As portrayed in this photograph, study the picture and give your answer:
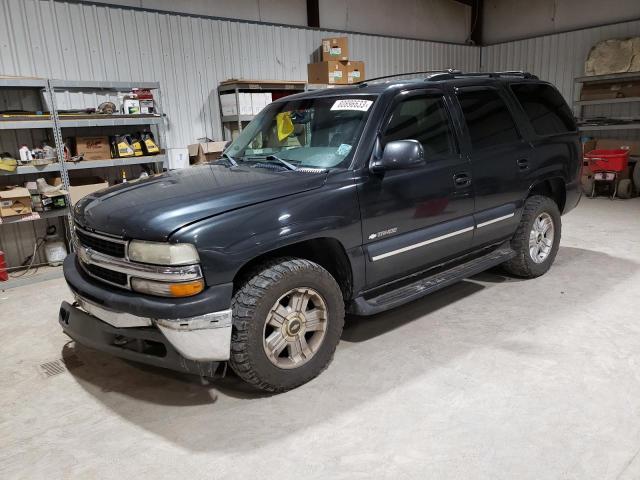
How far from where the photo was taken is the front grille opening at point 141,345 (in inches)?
102

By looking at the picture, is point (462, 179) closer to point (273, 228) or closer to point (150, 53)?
point (273, 228)

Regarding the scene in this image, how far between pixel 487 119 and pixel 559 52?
29.7 ft

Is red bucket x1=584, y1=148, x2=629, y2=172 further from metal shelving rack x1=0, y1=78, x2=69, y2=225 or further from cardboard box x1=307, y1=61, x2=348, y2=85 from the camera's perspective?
metal shelving rack x1=0, y1=78, x2=69, y2=225

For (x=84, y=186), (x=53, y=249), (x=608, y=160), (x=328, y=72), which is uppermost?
(x=328, y=72)

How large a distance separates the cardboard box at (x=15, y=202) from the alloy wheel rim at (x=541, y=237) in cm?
504

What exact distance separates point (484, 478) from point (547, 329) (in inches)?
68.2

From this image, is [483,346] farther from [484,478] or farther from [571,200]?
[571,200]

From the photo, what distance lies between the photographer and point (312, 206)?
278cm

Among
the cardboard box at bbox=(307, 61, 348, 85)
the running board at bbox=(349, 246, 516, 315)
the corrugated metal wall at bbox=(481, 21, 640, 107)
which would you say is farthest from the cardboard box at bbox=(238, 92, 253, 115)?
the corrugated metal wall at bbox=(481, 21, 640, 107)

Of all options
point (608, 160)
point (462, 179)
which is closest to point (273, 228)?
point (462, 179)

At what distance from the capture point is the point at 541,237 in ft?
15.0

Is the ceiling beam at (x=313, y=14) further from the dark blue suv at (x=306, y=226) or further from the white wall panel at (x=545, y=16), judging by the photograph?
the white wall panel at (x=545, y=16)

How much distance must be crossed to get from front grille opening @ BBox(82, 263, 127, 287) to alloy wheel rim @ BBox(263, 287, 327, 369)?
790mm

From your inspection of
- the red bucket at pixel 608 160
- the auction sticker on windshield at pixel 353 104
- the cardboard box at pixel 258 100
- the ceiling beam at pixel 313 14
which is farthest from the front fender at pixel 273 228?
the red bucket at pixel 608 160
